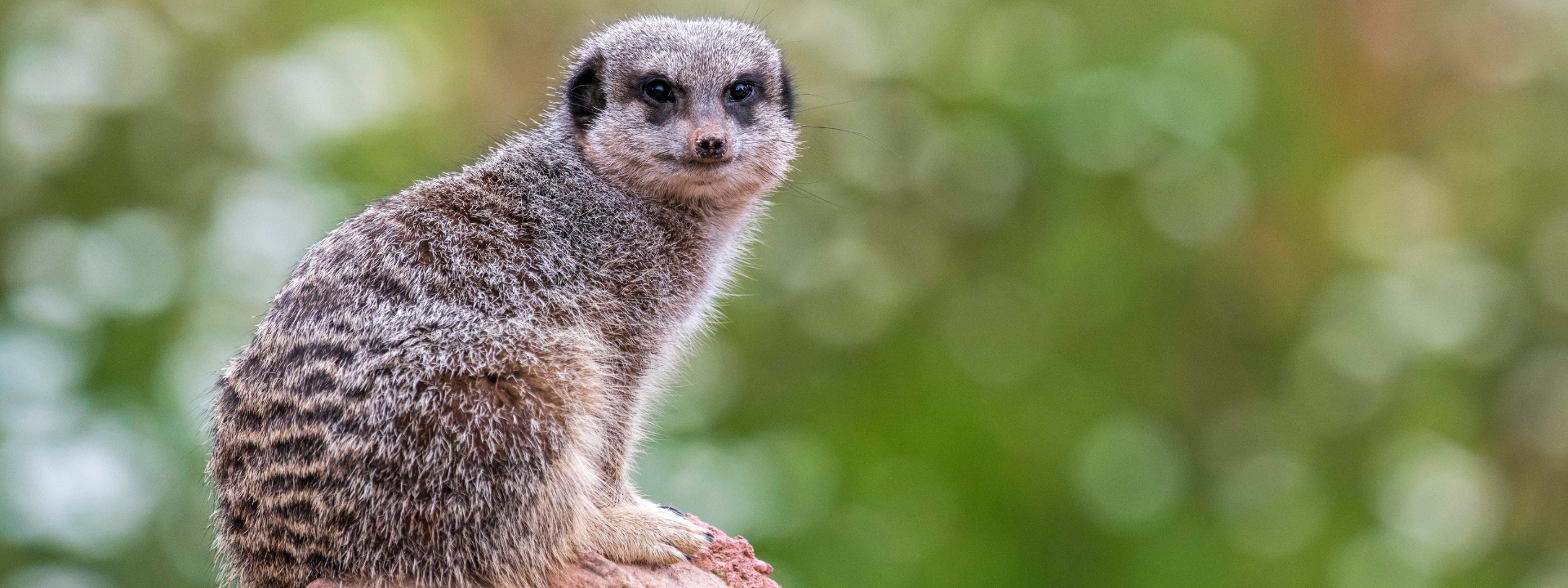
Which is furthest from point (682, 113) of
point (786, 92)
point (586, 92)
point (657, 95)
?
point (786, 92)

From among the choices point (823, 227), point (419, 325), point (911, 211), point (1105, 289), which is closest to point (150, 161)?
point (823, 227)

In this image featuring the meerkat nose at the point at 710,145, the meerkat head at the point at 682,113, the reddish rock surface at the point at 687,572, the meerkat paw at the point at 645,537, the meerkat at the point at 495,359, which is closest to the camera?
the meerkat at the point at 495,359

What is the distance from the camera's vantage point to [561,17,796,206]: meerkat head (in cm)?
440

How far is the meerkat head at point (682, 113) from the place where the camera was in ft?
14.4

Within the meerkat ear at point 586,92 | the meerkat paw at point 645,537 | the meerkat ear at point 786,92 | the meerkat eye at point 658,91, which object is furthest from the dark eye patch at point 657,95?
the meerkat paw at point 645,537

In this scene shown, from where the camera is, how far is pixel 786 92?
4.98 metres

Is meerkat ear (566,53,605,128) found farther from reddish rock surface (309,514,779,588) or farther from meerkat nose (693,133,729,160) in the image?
reddish rock surface (309,514,779,588)

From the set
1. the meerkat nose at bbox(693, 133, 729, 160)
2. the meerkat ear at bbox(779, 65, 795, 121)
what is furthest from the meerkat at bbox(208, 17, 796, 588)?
the meerkat ear at bbox(779, 65, 795, 121)

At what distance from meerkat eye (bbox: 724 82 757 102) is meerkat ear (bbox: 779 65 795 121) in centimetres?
25

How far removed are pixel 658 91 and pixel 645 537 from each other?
59.5 inches

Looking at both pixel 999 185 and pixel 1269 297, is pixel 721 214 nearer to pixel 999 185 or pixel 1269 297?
pixel 999 185

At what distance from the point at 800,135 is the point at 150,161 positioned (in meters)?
4.48

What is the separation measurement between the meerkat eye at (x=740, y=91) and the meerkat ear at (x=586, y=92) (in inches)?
17.3

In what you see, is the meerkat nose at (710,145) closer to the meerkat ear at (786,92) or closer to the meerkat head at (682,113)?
the meerkat head at (682,113)
